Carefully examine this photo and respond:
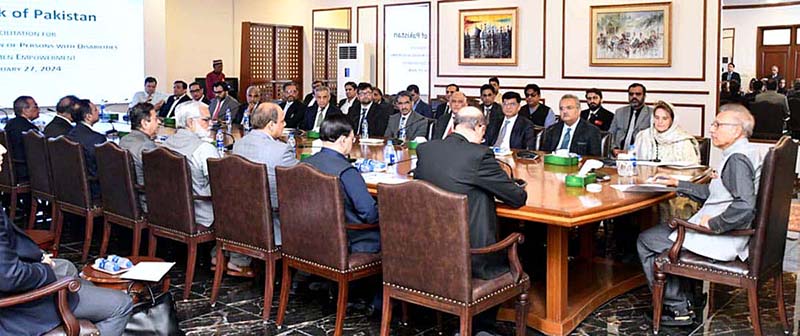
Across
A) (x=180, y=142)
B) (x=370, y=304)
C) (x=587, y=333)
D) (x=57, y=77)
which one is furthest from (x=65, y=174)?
(x=57, y=77)

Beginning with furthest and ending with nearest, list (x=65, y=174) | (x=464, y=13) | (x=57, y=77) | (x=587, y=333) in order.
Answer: (x=464, y=13), (x=57, y=77), (x=65, y=174), (x=587, y=333)

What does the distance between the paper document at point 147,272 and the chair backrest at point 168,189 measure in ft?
2.52

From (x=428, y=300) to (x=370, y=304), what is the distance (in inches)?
42.7

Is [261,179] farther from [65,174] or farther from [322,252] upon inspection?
[65,174]

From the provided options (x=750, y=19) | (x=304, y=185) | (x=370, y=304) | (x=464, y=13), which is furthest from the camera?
(x=750, y=19)

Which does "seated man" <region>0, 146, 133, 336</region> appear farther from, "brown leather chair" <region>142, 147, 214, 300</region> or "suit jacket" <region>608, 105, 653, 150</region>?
"suit jacket" <region>608, 105, 653, 150</region>

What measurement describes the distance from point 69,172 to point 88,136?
320 mm

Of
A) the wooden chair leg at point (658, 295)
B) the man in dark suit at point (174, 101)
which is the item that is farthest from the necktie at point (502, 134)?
the man in dark suit at point (174, 101)

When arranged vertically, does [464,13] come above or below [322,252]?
above

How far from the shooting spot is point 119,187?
4910 millimetres

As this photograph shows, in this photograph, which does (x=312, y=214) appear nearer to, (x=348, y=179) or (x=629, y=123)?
(x=348, y=179)

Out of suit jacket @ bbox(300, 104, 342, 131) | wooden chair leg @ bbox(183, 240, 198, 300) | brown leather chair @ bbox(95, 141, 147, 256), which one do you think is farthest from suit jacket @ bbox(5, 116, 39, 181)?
suit jacket @ bbox(300, 104, 342, 131)

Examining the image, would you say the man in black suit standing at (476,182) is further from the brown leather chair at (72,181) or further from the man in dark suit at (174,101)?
the man in dark suit at (174,101)

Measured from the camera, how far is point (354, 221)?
152 inches
